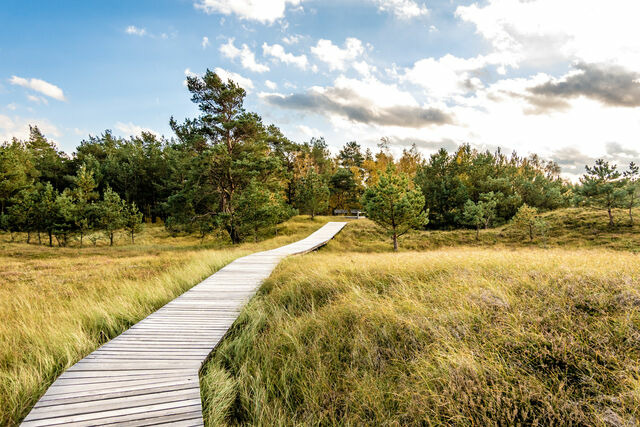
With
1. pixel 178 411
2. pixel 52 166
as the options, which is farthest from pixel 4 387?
pixel 52 166

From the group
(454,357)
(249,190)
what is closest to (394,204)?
(249,190)

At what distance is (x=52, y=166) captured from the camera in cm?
4259

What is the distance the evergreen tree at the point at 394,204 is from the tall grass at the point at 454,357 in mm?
14213

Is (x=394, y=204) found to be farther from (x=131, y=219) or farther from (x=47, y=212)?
(x=47, y=212)

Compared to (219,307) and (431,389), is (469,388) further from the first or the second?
(219,307)

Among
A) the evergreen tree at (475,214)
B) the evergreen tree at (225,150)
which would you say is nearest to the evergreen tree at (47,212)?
the evergreen tree at (225,150)

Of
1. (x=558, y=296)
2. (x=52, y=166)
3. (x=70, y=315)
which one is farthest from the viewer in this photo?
(x=52, y=166)

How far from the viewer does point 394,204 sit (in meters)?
18.6

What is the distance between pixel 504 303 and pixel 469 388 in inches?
57.5

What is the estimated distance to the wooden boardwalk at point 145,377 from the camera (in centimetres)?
239

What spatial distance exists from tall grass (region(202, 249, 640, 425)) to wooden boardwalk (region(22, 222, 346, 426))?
26 cm

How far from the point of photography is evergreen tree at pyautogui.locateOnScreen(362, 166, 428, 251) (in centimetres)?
1852

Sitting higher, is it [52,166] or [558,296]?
[52,166]

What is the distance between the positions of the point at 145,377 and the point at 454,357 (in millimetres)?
3285
